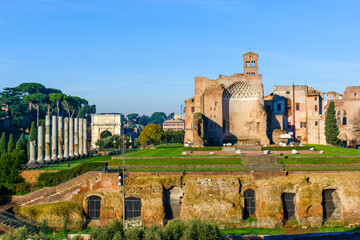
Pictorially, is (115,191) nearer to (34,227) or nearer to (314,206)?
(34,227)

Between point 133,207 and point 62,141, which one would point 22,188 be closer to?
point 133,207

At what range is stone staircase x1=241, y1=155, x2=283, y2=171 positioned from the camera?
4109 centimetres

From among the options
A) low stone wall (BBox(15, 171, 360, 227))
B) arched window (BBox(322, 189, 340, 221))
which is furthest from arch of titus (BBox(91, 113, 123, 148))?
arched window (BBox(322, 189, 340, 221))

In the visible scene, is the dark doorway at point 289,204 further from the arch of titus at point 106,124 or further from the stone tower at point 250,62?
the arch of titus at point 106,124

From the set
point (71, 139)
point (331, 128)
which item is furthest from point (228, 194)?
point (331, 128)

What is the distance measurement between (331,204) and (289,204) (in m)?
3.77

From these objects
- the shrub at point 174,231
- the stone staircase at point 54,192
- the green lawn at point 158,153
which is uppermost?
the green lawn at point 158,153

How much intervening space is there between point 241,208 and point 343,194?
9.01 metres

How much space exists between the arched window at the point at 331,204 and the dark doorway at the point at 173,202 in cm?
1268

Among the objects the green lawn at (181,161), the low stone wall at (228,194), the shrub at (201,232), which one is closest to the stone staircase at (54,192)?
the low stone wall at (228,194)

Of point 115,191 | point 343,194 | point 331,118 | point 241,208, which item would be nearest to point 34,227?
point 115,191

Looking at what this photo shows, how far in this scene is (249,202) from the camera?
3897 centimetres

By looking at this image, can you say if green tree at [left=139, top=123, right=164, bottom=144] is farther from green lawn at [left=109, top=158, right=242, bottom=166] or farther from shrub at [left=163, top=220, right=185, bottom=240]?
shrub at [left=163, top=220, right=185, bottom=240]

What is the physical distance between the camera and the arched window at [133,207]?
38.8 m
